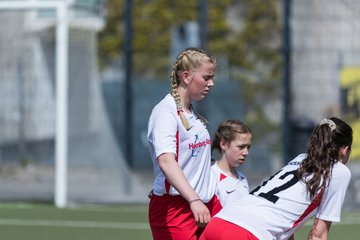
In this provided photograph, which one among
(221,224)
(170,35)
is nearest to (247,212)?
(221,224)

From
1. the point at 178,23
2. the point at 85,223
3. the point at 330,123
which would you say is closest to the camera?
the point at 330,123

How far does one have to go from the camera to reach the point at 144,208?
1394cm

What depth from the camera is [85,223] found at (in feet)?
39.9

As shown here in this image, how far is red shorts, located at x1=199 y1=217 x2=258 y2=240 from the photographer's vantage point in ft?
16.1

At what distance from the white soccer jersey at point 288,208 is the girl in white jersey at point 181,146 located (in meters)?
0.33

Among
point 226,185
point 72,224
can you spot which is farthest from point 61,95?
point 226,185

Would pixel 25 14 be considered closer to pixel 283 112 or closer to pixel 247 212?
pixel 283 112

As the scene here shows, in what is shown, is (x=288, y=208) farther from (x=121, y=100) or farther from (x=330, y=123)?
(x=121, y=100)

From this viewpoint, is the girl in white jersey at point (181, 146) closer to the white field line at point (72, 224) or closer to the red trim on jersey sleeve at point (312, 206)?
the red trim on jersey sleeve at point (312, 206)

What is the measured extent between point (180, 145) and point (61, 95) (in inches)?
346

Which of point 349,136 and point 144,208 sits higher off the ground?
point 349,136

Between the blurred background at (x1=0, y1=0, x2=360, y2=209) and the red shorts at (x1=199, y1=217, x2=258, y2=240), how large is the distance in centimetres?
878

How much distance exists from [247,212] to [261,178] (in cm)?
934

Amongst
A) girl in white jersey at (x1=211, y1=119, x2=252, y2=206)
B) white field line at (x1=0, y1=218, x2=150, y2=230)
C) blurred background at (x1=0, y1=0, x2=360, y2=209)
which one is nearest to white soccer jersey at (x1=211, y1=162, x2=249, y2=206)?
girl in white jersey at (x1=211, y1=119, x2=252, y2=206)
